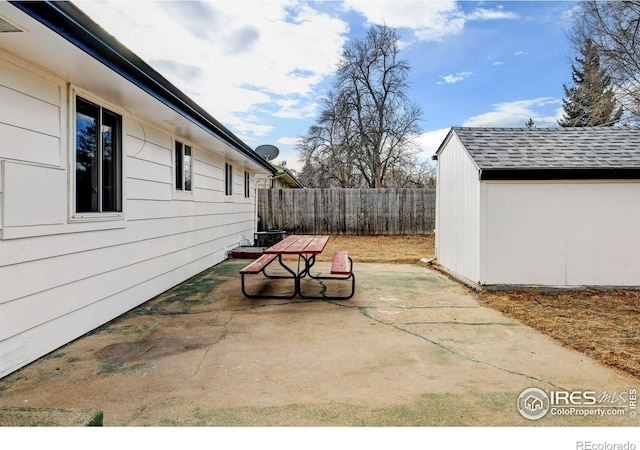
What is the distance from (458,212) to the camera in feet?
22.1

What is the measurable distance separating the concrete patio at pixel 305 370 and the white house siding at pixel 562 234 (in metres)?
1.52

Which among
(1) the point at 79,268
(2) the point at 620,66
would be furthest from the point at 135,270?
(2) the point at 620,66

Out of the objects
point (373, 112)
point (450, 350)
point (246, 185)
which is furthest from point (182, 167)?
point (373, 112)

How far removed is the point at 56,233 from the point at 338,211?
37.3ft

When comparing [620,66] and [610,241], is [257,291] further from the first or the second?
[620,66]

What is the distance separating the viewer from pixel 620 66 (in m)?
10.5

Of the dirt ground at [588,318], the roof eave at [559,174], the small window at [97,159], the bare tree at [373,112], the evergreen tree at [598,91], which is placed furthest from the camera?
the bare tree at [373,112]

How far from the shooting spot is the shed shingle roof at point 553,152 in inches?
221

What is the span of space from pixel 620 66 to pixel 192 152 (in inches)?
465

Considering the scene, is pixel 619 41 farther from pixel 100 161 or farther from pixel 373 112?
pixel 100 161

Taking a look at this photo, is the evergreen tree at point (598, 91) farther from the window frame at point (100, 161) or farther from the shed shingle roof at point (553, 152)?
the window frame at point (100, 161)

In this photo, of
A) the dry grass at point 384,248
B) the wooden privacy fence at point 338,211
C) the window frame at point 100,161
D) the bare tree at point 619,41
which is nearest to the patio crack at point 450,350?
the window frame at point 100,161

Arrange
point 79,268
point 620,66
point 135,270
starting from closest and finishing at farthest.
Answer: point 79,268 → point 135,270 → point 620,66

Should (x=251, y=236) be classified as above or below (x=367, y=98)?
below
